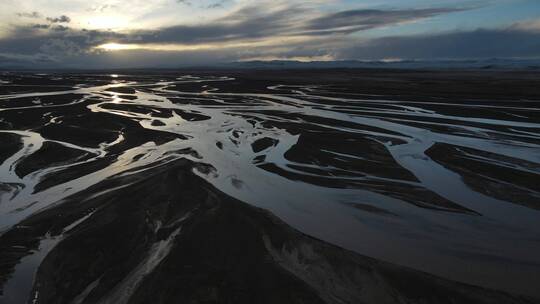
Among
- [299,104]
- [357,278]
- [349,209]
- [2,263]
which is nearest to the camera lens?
[357,278]

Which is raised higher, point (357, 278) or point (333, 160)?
point (357, 278)

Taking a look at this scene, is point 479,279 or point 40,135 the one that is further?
point 40,135

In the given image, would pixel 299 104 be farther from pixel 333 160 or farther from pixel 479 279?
pixel 479 279

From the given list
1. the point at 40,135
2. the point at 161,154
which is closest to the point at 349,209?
the point at 161,154

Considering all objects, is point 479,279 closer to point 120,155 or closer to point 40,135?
point 120,155

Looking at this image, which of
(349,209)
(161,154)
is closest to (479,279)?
(349,209)

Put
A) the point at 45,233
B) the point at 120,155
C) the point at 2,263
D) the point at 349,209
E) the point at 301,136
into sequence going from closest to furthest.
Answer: the point at 2,263, the point at 45,233, the point at 349,209, the point at 120,155, the point at 301,136
